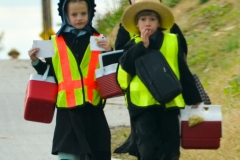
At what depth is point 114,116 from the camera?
439 inches

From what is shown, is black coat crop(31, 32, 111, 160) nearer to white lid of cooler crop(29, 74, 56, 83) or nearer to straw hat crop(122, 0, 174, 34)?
white lid of cooler crop(29, 74, 56, 83)

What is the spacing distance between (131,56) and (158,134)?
660 millimetres

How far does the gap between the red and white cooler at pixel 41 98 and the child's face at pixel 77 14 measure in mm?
465

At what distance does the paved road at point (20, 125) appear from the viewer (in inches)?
364

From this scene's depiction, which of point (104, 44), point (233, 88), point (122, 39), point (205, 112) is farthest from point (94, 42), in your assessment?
point (233, 88)

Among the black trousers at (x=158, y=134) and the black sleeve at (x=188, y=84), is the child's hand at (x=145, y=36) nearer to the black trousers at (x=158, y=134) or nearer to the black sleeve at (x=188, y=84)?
the black sleeve at (x=188, y=84)

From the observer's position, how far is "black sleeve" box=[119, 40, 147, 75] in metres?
6.36

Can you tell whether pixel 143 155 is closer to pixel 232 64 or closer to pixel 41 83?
pixel 41 83

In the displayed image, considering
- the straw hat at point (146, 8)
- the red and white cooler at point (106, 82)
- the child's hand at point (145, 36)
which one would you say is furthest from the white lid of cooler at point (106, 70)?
the child's hand at point (145, 36)

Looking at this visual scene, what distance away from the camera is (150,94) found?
250 inches

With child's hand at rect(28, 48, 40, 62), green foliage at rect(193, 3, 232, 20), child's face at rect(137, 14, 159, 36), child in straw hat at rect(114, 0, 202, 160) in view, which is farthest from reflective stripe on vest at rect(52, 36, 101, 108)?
green foliage at rect(193, 3, 232, 20)

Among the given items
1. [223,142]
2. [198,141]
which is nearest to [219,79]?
[223,142]

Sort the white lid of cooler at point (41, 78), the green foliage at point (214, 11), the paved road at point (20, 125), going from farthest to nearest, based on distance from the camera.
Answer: the green foliage at point (214, 11) → the paved road at point (20, 125) → the white lid of cooler at point (41, 78)

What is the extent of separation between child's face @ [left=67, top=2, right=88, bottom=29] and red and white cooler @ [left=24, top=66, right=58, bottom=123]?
0.46 m
